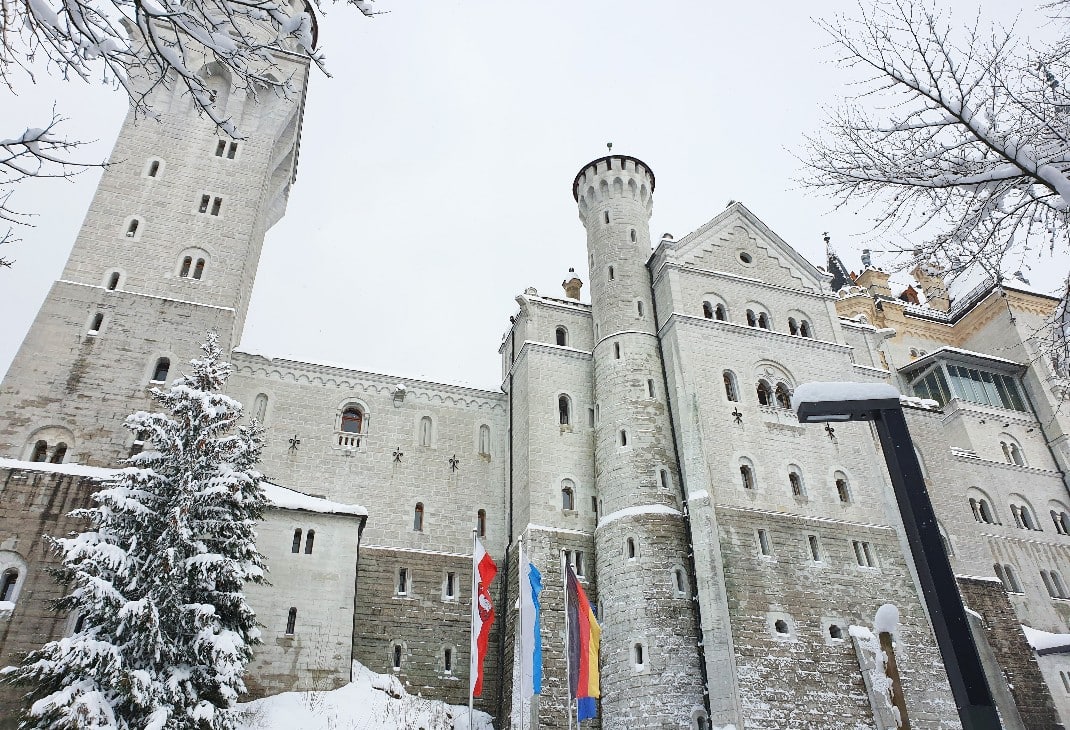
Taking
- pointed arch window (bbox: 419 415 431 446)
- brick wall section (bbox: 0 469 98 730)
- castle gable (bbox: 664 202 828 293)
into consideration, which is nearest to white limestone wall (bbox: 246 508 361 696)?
brick wall section (bbox: 0 469 98 730)

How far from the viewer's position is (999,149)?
8062 mm

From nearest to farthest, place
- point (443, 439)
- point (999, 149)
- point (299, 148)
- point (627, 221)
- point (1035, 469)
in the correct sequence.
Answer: point (999, 149) < point (443, 439) < point (627, 221) < point (1035, 469) < point (299, 148)

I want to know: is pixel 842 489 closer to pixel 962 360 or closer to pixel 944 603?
pixel 962 360

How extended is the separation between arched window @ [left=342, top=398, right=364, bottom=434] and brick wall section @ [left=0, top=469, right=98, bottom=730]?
949 centimetres

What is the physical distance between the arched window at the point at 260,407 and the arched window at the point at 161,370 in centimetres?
357

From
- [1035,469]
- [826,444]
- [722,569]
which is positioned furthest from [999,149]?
[1035,469]

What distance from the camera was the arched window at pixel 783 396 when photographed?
93.7ft

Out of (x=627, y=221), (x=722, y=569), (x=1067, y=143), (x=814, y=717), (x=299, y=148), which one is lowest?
(x=814, y=717)

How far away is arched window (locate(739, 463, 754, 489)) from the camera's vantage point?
25922mm

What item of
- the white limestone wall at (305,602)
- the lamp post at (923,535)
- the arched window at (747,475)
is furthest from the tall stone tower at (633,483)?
the lamp post at (923,535)

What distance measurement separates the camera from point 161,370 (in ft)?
82.0

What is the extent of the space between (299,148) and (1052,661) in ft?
124

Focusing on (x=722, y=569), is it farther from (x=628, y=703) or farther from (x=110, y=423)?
(x=110, y=423)

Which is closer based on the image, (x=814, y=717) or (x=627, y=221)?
(x=814, y=717)
